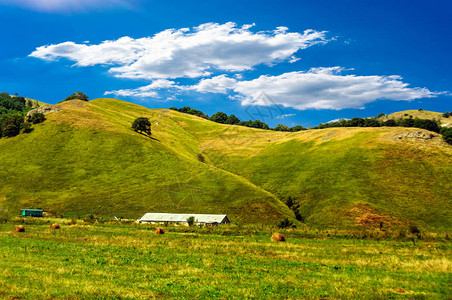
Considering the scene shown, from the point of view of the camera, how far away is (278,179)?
411 ft

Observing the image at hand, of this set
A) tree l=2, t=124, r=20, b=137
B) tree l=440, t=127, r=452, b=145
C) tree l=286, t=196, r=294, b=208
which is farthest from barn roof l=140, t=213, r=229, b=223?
tree l=440, t=127, r=452, b=145

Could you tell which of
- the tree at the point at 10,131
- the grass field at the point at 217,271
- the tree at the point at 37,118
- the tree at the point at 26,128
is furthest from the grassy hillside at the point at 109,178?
the grass field at the point at 217,271

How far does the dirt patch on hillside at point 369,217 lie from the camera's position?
82.2 m

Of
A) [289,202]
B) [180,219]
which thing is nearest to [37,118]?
[180,219]

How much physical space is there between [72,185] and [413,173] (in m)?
117

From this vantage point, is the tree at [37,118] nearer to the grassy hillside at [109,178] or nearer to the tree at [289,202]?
the grassy hillside at [109,178]

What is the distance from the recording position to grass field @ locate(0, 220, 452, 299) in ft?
60.4

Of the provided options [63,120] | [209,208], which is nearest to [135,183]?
[209,208]

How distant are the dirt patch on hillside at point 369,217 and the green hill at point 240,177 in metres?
0.27

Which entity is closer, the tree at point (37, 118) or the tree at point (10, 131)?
the tree at point (10, 131)

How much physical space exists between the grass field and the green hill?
50707mm

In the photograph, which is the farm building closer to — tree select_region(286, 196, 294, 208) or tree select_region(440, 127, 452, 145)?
tree select_region(286, 196, 294, 208)

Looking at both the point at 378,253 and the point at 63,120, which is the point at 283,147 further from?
the point at 378,253

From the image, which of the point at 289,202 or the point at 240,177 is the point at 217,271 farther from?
the point at 240,177
